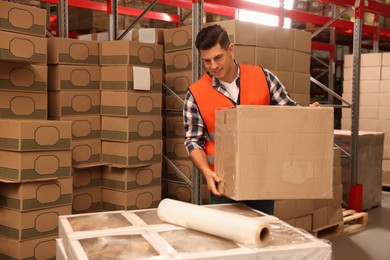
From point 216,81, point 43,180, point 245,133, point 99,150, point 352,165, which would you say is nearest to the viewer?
point 245,133

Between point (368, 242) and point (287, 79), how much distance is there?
→ 187 centimetres

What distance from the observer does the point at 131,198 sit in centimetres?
438

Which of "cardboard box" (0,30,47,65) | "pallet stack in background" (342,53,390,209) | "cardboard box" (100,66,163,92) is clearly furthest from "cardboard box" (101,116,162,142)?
"pallet stack in background" (342,53,390,209)

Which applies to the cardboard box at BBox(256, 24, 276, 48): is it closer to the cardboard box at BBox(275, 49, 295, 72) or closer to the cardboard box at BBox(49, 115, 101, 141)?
the cardboard box at BBox(275, 49, 295, 72)

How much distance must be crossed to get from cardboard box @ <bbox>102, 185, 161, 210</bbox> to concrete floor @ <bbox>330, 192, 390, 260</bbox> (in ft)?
5.52

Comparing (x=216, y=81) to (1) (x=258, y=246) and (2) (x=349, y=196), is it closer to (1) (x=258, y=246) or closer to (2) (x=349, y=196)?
(1) (x=258, y=246)

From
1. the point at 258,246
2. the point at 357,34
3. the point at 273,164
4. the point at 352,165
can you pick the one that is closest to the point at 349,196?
the point at 352,165

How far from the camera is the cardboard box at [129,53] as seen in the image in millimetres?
4293

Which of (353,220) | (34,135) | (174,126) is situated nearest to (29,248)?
(34,135)

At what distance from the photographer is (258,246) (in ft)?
5.15

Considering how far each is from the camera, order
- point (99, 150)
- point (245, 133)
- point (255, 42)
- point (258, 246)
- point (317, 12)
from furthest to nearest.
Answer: point (317, 12), point (99, 150), point (255, 42), point (245, 133), point (258, 246)

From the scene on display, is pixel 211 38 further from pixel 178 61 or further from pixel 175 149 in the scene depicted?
pixel 175 149

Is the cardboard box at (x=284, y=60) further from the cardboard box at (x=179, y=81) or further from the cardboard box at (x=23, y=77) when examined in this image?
the cardboard box at (x=23, y=77)

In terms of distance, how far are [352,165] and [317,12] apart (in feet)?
12.9
